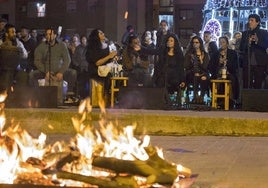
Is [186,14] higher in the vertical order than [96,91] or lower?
higher

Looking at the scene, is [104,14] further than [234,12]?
Yes

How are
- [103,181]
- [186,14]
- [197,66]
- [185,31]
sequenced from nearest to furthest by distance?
1. [103,181]
2. [197,66]
3. [186,14]
4. [185,31]

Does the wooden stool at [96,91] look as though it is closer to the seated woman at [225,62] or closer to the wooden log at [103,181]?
the seated woman at [225,62]

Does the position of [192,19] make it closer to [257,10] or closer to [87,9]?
[87,9]

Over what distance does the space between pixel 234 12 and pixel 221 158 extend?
1000cm

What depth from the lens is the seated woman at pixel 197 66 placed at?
14.6 metres

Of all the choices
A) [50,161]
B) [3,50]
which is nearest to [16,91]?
[3,50]

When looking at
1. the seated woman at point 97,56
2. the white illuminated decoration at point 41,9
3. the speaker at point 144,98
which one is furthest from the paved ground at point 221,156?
the white illuminated decoration at point 41,9

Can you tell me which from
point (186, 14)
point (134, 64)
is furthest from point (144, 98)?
point (186, 14)

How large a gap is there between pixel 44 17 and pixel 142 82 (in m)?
38.5

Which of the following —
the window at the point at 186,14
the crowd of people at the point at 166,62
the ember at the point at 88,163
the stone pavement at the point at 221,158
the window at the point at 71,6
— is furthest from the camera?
the window at the point at 186,14

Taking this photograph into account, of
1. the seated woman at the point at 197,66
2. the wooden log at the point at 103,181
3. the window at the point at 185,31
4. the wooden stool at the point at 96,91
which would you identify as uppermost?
the window at the point at 185,31

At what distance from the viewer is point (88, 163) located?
5340 millimetres

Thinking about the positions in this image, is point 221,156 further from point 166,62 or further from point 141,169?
point 166,62
